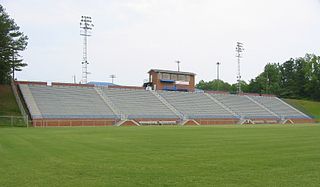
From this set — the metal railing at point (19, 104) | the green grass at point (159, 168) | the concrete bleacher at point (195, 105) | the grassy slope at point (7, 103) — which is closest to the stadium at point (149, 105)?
the concrete bleacher at point (195, 105)

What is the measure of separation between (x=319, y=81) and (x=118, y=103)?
230 feet

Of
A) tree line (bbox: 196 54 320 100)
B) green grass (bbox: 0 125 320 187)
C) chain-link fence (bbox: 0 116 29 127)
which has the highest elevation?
tree line (bbox: 196 54 320 100)

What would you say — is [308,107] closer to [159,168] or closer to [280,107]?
[280,107]

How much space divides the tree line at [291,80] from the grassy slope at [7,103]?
255ft

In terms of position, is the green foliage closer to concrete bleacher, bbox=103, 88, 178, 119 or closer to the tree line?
the tree line

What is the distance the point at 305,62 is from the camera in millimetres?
115688

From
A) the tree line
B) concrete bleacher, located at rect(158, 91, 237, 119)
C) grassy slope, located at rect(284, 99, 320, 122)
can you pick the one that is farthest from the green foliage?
concrete bleacher, located at rect(158, 91, 237, 119)

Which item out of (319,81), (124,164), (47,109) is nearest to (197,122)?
(47,109)

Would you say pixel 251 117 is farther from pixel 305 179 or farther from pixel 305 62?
pixel 305 179

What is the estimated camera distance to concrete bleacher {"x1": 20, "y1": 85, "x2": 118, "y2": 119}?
52.2 metres

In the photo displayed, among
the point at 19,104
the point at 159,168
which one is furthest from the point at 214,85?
the point at 159,168

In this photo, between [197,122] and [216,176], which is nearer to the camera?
[216,176]

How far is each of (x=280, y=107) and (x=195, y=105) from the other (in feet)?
73.9

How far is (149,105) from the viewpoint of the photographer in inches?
2537
